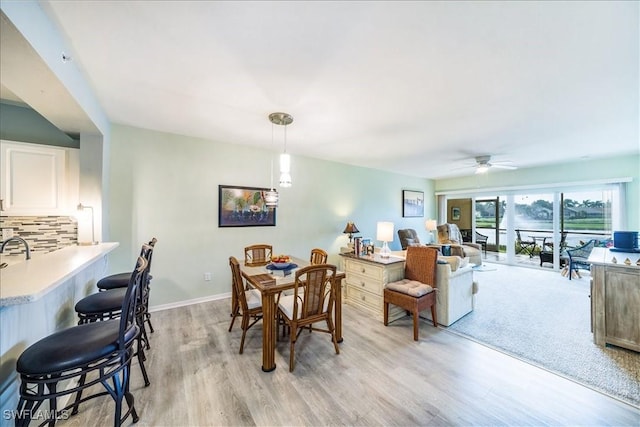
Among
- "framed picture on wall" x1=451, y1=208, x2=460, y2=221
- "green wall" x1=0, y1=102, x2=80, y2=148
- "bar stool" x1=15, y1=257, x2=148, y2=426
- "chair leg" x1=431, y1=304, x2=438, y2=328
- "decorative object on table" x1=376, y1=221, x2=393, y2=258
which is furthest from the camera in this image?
"framed picture on wall" x1=451, y1=208, x2=460, y2=221

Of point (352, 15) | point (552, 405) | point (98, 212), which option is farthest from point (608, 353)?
point (98, 212)

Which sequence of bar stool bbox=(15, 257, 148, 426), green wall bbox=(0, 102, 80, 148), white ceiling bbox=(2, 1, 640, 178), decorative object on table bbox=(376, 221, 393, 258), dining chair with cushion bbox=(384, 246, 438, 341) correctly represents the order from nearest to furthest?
bar stool bbox=(15, 257, 148, 426) → white ceiling bbox=(2, 1, 640, 178) → green wall bbox=(0, 102, 80, 148) → dining chair with cushion bbox=(384, 246, 438, 341) → decorative object on table bbox=(376, 221, 393, 258)

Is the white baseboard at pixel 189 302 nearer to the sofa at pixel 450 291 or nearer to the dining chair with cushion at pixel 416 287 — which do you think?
the dining chair with cushion at pixel 416 287

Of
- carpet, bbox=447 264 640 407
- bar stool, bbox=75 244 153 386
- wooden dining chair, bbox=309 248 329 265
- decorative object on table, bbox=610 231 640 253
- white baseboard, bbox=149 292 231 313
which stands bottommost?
carpet, bbox=447 264 640 407

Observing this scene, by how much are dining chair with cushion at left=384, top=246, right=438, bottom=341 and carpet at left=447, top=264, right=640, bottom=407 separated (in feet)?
1.72

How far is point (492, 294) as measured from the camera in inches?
165

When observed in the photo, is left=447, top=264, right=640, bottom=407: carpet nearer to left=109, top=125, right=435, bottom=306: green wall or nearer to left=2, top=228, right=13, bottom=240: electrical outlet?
left=109, top=125, right=435, bottom=306: green wall

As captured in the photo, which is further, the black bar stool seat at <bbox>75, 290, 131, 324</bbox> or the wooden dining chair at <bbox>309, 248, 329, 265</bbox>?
the wooden dining chair at <bbox>309, 248, 329, 265</bbox>

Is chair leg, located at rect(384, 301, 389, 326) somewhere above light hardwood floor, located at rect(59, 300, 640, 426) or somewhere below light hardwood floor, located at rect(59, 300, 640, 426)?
above

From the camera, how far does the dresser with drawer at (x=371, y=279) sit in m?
3.19

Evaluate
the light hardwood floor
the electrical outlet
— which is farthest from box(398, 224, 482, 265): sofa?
the electrical outlet

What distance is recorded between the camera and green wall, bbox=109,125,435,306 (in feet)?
10.7

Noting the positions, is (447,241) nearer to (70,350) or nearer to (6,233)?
(70,350)

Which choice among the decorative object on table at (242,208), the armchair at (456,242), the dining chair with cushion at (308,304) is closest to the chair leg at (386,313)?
the dining chair with cushion at (308,304)
